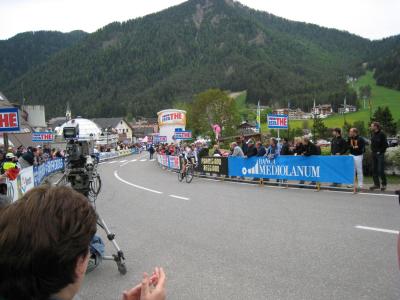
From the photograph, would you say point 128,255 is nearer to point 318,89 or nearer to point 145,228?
point 145,228

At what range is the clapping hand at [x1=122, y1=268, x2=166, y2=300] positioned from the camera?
180 cm

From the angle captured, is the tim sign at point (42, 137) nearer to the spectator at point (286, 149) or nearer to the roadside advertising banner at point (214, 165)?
the roadside advertising banner at point (214, 165)

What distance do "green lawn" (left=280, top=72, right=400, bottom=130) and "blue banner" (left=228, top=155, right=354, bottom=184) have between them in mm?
80404

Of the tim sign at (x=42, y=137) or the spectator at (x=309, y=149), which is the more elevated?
the tim sign at (x=42, y=137)

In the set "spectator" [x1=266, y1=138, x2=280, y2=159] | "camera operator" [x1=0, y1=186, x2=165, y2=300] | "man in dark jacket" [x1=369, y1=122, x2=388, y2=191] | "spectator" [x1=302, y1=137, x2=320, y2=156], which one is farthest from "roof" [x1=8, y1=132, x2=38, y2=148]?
"camera operator" [x1=0, y1=186, x2=165, y2=300]

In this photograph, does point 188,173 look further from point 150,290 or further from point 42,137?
point 42,137

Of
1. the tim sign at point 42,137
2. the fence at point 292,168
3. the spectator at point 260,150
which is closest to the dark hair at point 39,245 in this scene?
the fence at point 292,168

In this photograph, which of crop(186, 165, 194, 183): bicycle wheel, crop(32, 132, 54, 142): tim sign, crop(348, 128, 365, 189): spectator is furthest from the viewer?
crop(32, 132, 54, 142): tim sign

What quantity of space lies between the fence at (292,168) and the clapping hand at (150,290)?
11.9 meters

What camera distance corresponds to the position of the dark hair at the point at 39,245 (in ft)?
4.95

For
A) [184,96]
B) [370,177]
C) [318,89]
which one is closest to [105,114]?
[184,96]

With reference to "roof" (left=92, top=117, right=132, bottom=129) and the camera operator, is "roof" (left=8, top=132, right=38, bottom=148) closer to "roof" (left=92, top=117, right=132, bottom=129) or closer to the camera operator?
the camera operator

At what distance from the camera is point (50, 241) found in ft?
4.99

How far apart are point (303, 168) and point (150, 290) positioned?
1323 cm
